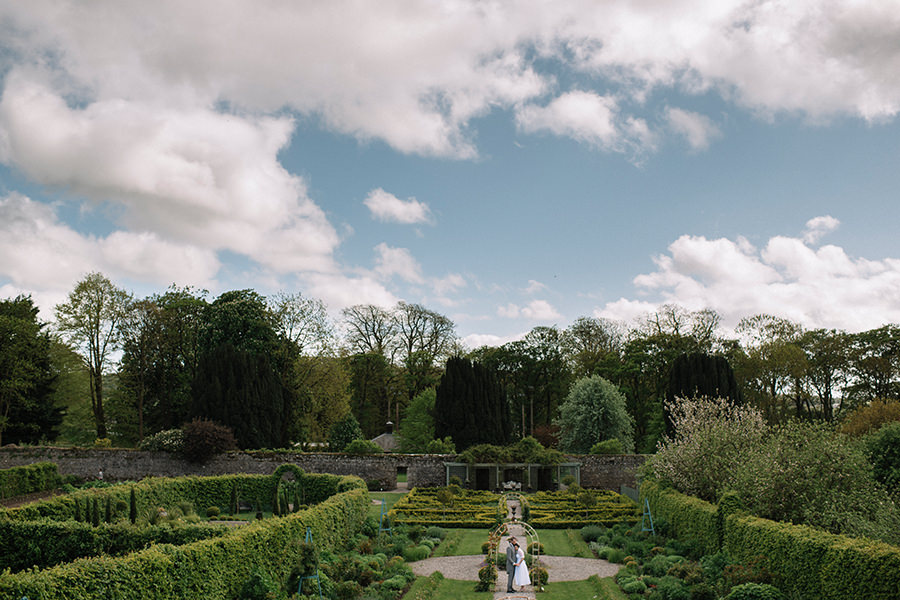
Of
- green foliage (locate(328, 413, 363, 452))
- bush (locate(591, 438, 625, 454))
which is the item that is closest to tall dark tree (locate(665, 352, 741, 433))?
bush (locate(591, 438, 625, 454))

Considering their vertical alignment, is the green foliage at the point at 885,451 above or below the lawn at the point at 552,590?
above

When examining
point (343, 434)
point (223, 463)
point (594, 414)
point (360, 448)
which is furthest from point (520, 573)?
point (343, 434)

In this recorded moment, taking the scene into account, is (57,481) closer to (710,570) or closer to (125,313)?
(125,313)

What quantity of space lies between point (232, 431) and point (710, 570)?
2989 cm

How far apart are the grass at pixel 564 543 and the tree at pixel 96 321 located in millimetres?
33735

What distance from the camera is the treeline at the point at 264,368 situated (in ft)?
135

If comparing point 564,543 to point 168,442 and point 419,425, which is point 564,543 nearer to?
point 168,442

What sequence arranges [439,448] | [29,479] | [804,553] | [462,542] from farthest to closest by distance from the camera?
[439,448], [29,479], [462,542], [804,553]

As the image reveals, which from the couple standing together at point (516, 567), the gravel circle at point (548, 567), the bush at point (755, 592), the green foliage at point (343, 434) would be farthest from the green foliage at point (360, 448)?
the bush at point (755, 592)

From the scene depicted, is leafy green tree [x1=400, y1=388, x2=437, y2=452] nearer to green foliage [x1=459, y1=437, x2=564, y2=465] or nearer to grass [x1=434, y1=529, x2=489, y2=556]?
green foliage [x1=459, y1=437, x2=564, y2=465]

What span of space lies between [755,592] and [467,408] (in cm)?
3058

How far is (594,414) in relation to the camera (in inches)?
1649

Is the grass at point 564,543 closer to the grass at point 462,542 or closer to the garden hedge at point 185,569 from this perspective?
the grass at point 462,542

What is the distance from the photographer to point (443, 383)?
140ft
